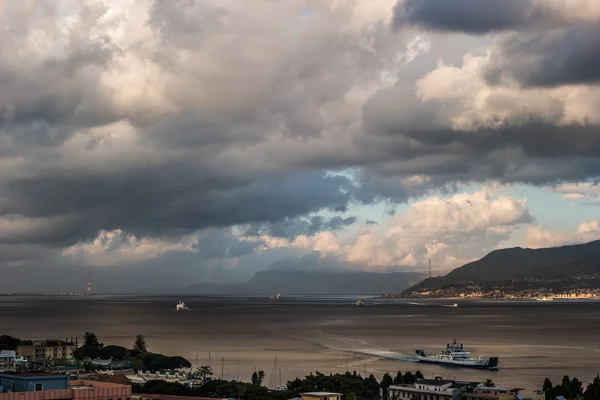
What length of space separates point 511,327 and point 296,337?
67021mm

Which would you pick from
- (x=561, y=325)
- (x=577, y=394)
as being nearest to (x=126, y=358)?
(x=577, y=394)

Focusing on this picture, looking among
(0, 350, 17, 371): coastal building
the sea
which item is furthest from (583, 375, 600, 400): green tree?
(0, 350, 17, 371): coastal building

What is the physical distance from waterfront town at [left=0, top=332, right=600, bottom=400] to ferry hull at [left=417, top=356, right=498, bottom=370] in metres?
31.4

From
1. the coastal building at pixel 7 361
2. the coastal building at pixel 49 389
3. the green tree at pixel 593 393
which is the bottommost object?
the green tree at pixel 593 393

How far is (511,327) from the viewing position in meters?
191

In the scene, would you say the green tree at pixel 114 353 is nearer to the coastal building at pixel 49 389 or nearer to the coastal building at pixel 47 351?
the coastal building at pixel 47 351

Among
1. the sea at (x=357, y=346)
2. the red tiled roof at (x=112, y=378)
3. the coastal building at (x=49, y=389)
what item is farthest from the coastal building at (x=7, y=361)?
the coastal building at (x=49, y=389)

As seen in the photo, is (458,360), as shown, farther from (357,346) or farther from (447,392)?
(447,392)

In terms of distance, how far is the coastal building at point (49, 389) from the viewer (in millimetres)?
35156

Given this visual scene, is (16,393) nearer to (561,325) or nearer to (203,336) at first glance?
(203,336)

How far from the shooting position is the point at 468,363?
11162 centimetres

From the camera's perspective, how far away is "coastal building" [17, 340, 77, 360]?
102 meters

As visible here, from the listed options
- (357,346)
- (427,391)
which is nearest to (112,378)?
(427,391)

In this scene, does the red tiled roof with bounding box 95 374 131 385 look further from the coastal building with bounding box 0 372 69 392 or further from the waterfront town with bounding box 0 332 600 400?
the coastal building with bounding box 0 372 69 392
